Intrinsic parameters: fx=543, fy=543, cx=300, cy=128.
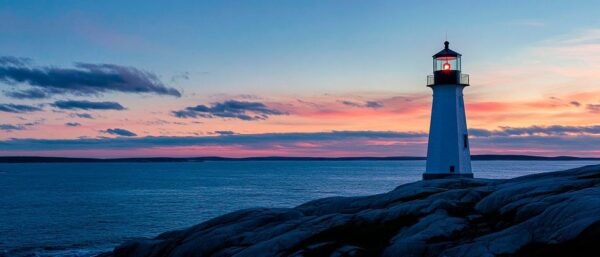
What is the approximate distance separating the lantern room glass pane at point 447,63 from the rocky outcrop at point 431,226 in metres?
19.0

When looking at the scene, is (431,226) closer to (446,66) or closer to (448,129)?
(448,129)

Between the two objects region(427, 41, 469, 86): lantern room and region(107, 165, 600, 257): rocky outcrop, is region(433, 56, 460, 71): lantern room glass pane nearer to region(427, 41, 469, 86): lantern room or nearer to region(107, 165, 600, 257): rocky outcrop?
region(427, 41, 469, 86): lantern room

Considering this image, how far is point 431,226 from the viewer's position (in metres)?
17.7

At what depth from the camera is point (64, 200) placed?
3920 inches

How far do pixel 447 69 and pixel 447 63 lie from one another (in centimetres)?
70

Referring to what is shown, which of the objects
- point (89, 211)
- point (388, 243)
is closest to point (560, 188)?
point (388, 243)

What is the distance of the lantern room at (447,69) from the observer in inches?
1657

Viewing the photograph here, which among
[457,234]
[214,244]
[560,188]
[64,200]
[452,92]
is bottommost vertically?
[64,200]

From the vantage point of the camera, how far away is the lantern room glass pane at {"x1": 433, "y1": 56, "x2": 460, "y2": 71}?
43375mm

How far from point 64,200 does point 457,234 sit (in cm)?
9604

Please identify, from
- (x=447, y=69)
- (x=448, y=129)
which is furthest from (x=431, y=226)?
(x=447, y=69)

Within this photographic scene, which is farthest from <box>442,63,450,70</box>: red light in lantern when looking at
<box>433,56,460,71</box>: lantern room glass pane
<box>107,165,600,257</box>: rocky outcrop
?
<box>107,165,600,257</box>: rocky outcrop

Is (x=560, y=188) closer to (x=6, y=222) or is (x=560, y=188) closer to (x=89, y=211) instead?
(x=6, y=222)

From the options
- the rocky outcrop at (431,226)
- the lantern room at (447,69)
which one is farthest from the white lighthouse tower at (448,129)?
the rocky outcrop at (431,226)
